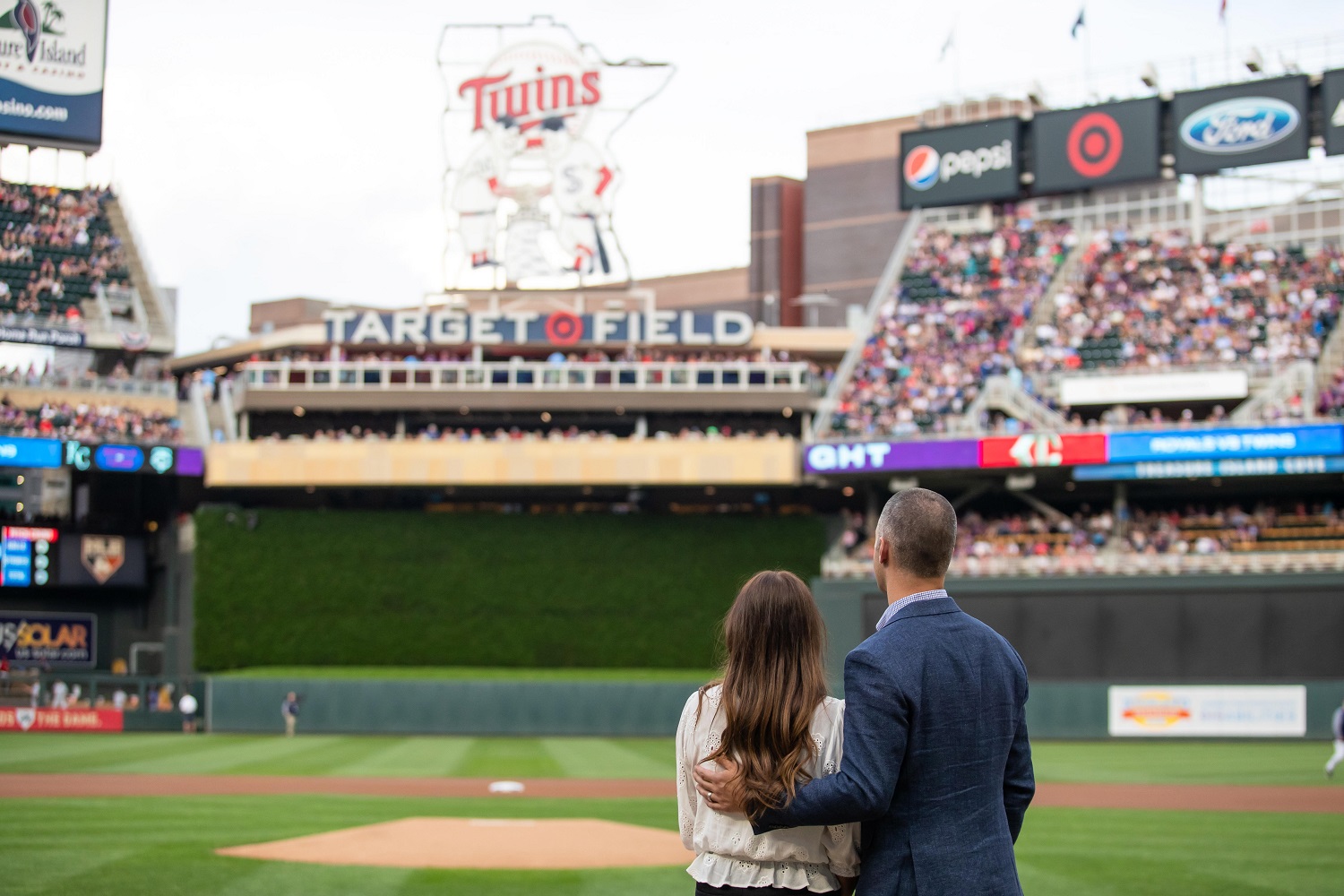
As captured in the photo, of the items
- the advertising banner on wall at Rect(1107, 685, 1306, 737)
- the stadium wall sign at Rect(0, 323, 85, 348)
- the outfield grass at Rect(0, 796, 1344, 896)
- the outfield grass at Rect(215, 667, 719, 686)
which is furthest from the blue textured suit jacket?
the stadium wall sign at Rect(0, 323, 85, 348)

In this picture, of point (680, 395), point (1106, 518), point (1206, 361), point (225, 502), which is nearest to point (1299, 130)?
point (1206, 361)

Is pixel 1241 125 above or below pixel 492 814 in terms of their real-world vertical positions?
above

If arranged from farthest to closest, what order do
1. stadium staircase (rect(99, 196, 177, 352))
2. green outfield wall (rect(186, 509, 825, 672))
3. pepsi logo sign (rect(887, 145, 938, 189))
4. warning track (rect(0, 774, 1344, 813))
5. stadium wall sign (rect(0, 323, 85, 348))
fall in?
stadium staircase (rect(99, 196, 177, 352))
pepsi logo sign (rect(887, 145, 938, 189))
stadium wall sign (rect(0, 323, 85, 348))
green outfield wall (rect(186, 509, 825, 672))
warning track (rect(0, 774, 1344, 813))

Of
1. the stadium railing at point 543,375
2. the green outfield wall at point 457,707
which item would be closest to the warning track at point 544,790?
the green outfield wall at point 457,707

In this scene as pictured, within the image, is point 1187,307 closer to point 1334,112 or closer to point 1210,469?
point 1210,469

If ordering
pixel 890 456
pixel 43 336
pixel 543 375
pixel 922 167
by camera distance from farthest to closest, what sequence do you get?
pixel 922 167
pixel 43 336
pixel 543 375
pixel 890 456

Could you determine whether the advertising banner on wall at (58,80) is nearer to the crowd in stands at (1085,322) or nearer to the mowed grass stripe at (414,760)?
the mowed grass stripe at (414,760)

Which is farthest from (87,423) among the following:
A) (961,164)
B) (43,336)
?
(961,164)

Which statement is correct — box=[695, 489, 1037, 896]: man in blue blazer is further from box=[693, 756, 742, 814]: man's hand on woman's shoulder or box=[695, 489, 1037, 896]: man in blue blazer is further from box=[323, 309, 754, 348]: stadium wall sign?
box=[323, 309, 754, 348]: stadium wall sign
